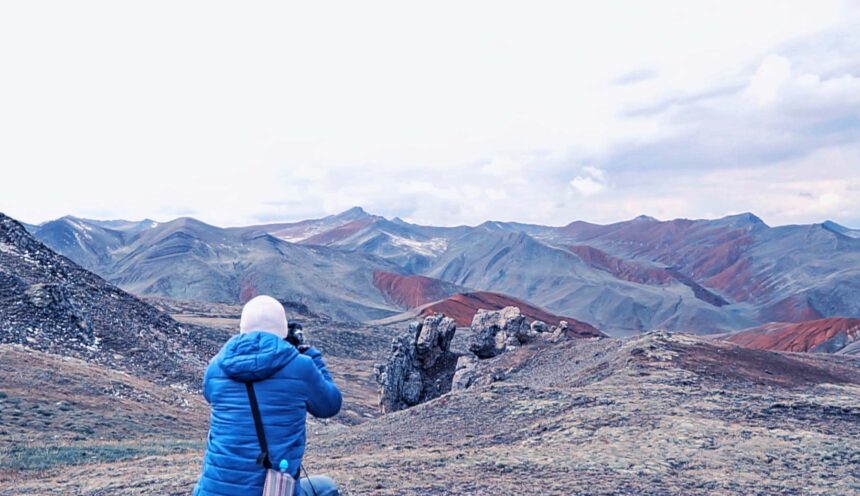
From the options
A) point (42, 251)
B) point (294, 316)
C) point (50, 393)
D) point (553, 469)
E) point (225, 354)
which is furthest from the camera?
point (294, 316)

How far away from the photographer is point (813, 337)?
6681 cm

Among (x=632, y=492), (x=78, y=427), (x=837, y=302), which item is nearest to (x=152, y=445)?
(x=78, y=427)

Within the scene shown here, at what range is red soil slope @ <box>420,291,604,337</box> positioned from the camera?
78.2m

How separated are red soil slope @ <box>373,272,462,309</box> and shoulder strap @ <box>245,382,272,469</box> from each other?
120 meters

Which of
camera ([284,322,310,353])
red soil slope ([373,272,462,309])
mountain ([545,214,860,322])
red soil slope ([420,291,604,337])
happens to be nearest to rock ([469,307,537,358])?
camera ([284,322,310,353])

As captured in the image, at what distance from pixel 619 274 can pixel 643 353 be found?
155m

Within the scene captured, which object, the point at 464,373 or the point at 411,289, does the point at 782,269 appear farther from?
the point at 464,373

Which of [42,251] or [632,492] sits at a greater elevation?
[42,251]

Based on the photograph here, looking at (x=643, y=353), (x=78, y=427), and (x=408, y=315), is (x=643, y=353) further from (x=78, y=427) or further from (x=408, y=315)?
(x=408, y=315)

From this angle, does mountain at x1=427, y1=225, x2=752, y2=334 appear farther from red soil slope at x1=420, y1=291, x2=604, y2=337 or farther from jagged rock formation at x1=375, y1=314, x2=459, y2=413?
jagged rock formation at x1=375, y1=314, x2=459, y2=413

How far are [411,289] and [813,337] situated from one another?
7475 cm

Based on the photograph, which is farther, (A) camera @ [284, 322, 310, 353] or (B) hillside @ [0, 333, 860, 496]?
(B) hillside @ [0, 333, 860, 496]

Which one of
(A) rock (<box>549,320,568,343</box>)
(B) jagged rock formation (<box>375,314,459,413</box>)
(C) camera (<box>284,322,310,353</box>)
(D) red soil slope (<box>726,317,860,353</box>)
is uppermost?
(C) camera (<box>284,322,310,353</box>)

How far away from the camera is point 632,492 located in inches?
358
